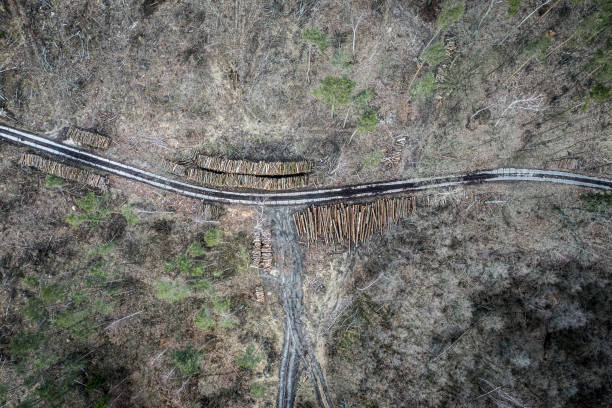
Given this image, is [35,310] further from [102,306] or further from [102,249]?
[102,249]

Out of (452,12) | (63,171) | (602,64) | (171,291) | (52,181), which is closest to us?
(452,12)

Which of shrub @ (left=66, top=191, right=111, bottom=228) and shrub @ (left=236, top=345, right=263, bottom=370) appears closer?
shrub @ (left=66, top=191, right=111, bottom=228)

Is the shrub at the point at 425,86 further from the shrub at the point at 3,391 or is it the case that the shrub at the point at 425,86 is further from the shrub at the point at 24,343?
the shrub at the point at 3,391

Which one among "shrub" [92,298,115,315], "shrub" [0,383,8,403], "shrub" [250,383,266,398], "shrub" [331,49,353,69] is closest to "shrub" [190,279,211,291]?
"shrub" [92,298,115,315]

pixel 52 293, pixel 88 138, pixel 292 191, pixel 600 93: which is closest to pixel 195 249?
pixel 292 191

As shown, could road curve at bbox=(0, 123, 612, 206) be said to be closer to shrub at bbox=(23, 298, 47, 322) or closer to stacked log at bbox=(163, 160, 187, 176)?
stacked log at bbox=(163, 160, 187, 176)

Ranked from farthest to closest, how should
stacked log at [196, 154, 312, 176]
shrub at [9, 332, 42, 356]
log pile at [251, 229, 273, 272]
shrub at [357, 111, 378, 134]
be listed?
1. log pile at [251, 229, 273, 272]
2. stacked log at [196, 154, 312, 176]
3. shrub at [9, 332, 42, 356]
4. shrub at [357, 111, 378, 134]
